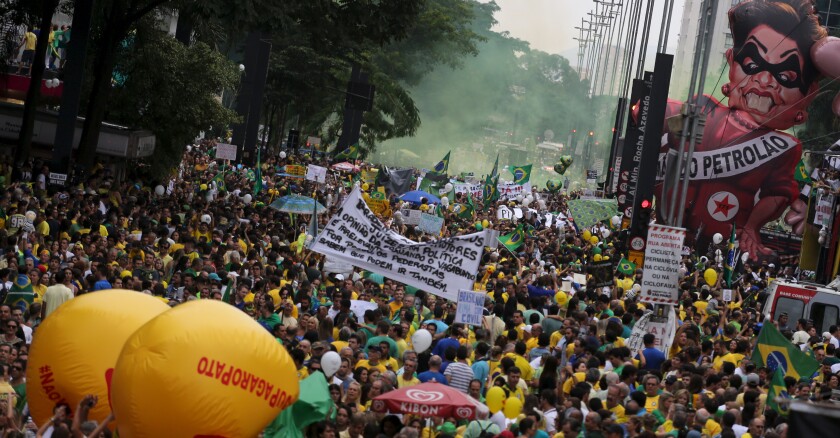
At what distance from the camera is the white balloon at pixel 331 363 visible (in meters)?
12.2

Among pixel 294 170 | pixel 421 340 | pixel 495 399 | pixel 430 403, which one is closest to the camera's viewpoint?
pixel 430 403

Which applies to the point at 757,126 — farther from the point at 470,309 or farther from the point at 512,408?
the point at 512,408

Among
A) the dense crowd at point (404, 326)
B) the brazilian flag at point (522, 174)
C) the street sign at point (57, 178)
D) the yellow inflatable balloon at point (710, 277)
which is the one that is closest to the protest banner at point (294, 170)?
the brazilian flag at point (522, 174)

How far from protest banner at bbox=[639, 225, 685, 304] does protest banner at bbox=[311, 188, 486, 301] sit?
337cm

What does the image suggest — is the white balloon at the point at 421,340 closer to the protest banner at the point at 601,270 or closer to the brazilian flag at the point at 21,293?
the brazilian flag at the point at 21,293

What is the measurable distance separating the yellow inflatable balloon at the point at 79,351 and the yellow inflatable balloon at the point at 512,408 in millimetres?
3486

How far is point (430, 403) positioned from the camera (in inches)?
406

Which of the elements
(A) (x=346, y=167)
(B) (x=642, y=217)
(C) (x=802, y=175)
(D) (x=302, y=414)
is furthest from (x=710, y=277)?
(A) (x=346, y=167)

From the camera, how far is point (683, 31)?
124875mm

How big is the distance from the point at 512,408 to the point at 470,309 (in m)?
2.53

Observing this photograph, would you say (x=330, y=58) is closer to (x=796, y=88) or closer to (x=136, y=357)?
(x=796, y=88)

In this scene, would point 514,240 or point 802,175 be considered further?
point 802,175

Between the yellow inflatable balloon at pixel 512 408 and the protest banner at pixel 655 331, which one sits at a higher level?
the protest banner at pixel 655 331

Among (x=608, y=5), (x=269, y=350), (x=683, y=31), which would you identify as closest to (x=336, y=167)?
(x=269, y=350)
